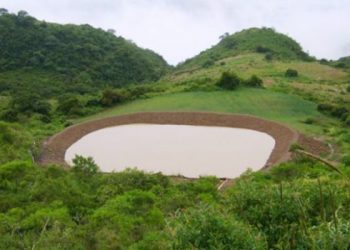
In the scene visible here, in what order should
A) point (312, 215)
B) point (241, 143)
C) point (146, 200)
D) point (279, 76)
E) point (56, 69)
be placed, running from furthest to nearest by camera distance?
point (56, 69) → point (279, 76) → point (241, 143) → point (146, 200) → point (312, 215)

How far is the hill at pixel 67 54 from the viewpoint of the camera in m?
65.9

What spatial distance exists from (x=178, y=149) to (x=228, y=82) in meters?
13.4

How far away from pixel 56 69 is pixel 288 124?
1475 inches

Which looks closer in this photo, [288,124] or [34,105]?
[288,124]

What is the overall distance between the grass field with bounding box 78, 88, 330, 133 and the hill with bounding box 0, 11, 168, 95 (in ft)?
73.8

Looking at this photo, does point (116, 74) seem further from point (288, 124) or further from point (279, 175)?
point (279, 175)

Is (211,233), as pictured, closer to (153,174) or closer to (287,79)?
(153,174)

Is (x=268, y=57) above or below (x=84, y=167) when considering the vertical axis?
above

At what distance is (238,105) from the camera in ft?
135

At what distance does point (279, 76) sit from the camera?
54844mm

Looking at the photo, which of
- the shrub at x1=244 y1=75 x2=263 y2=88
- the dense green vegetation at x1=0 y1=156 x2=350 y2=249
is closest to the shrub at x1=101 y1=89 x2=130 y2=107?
the shrub at x1=244 y1=75 x2=263 y2=88

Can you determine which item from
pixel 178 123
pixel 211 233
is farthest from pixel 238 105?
pixel 211 233

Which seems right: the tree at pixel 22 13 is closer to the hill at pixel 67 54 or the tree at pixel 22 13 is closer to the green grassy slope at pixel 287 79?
the hill at pixel 67 54

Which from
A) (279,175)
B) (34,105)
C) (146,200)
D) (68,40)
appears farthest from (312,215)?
(68,40)
